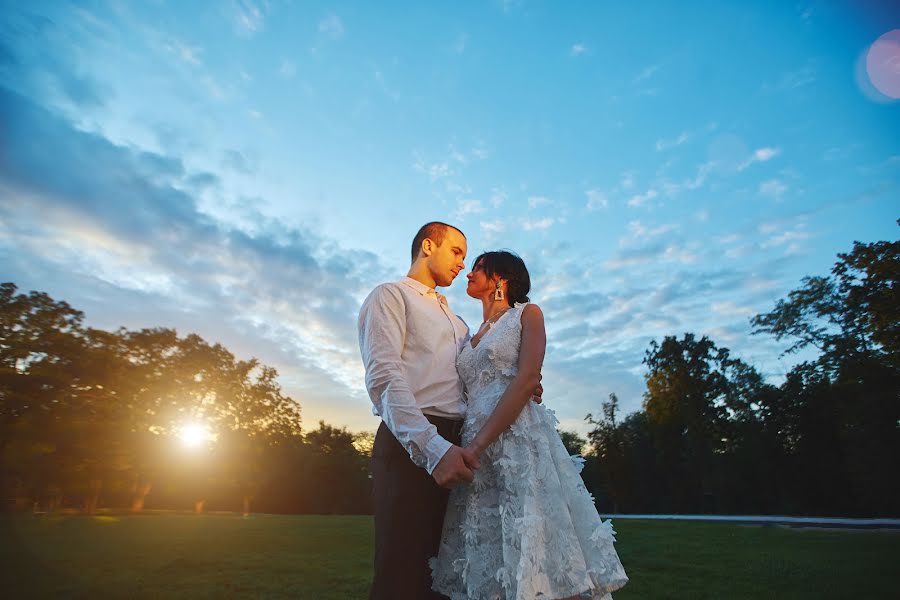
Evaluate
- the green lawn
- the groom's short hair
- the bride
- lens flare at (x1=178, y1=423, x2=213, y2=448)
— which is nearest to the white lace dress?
the bride

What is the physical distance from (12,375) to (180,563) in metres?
9.82

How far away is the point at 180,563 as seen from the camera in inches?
380

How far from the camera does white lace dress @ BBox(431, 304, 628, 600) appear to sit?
228 centimetres

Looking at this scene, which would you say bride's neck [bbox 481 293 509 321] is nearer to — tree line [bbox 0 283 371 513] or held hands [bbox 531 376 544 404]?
held hands [bbox 531 376 544 404]

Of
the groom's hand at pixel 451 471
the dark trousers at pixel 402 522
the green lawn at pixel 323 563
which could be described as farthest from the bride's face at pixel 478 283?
the green lawn at pixel 323 563

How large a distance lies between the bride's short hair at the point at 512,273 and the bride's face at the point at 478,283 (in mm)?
36

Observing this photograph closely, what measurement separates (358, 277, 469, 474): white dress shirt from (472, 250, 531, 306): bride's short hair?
46cm

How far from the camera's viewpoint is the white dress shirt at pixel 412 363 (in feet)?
7.97

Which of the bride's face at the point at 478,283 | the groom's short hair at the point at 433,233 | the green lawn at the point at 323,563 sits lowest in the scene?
the green lawn at the point at 323,563

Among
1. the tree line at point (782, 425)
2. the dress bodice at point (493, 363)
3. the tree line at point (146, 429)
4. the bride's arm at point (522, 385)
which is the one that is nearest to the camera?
the bride's arm at point (522, 385)

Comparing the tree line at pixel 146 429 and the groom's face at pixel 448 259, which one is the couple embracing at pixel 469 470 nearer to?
the groom's face at pixel 448 259

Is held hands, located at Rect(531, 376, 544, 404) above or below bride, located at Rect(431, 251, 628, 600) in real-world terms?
above

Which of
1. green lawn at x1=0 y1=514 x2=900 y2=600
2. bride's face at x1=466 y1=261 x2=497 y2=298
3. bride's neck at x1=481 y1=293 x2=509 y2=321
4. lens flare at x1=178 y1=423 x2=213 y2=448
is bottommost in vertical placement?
green lawn at x1=0 y1=514 x2=900 y2=600


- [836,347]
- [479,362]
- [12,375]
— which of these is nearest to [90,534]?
[12,375]
